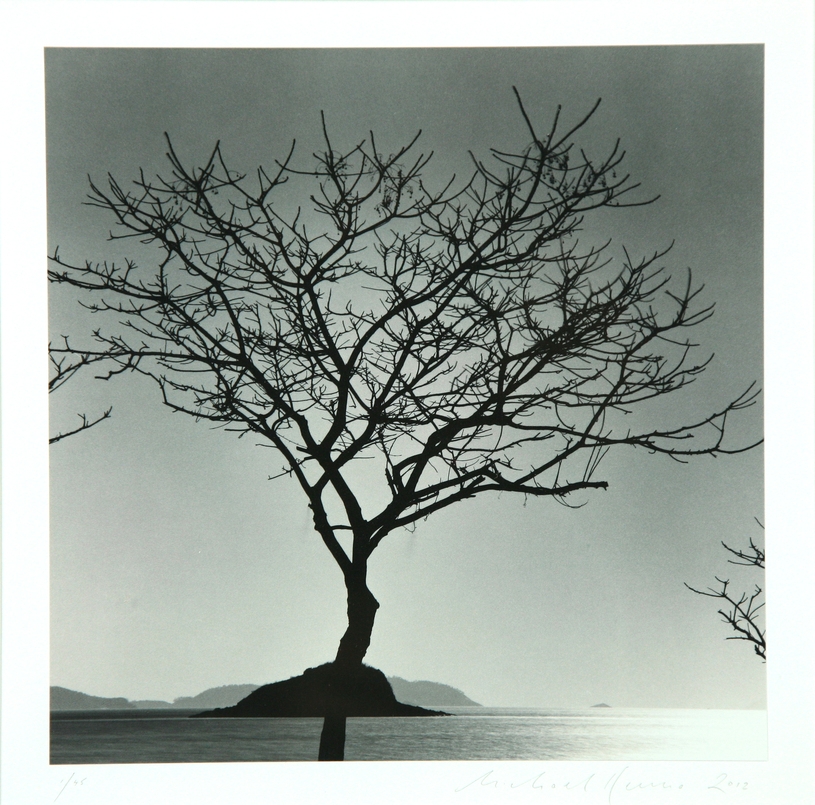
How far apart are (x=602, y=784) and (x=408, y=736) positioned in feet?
1.33

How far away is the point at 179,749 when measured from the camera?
1.52 metres

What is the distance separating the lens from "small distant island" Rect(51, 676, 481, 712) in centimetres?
152

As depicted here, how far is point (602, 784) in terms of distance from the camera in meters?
1.54

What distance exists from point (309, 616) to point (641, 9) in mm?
1446

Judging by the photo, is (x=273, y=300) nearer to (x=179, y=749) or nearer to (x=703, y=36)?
(x=179, y=749)

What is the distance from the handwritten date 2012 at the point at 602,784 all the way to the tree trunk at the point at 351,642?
0.86 feet

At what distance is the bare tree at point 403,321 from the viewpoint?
158cm

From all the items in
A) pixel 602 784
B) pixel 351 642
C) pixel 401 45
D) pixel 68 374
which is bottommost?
pixel 602 784

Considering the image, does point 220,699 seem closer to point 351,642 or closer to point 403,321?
point 351,642

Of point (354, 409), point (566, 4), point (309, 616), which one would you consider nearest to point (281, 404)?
point (354, 409)

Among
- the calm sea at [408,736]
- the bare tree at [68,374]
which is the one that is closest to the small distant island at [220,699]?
the calm sea at [408,736]

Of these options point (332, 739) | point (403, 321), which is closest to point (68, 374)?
point (403, 321)

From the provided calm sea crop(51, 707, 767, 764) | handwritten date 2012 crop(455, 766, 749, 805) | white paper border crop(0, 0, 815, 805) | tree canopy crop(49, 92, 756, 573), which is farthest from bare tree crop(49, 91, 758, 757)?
handwritten date 2012 crop(455, 766, 749, 805)

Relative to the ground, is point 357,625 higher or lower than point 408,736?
higher
